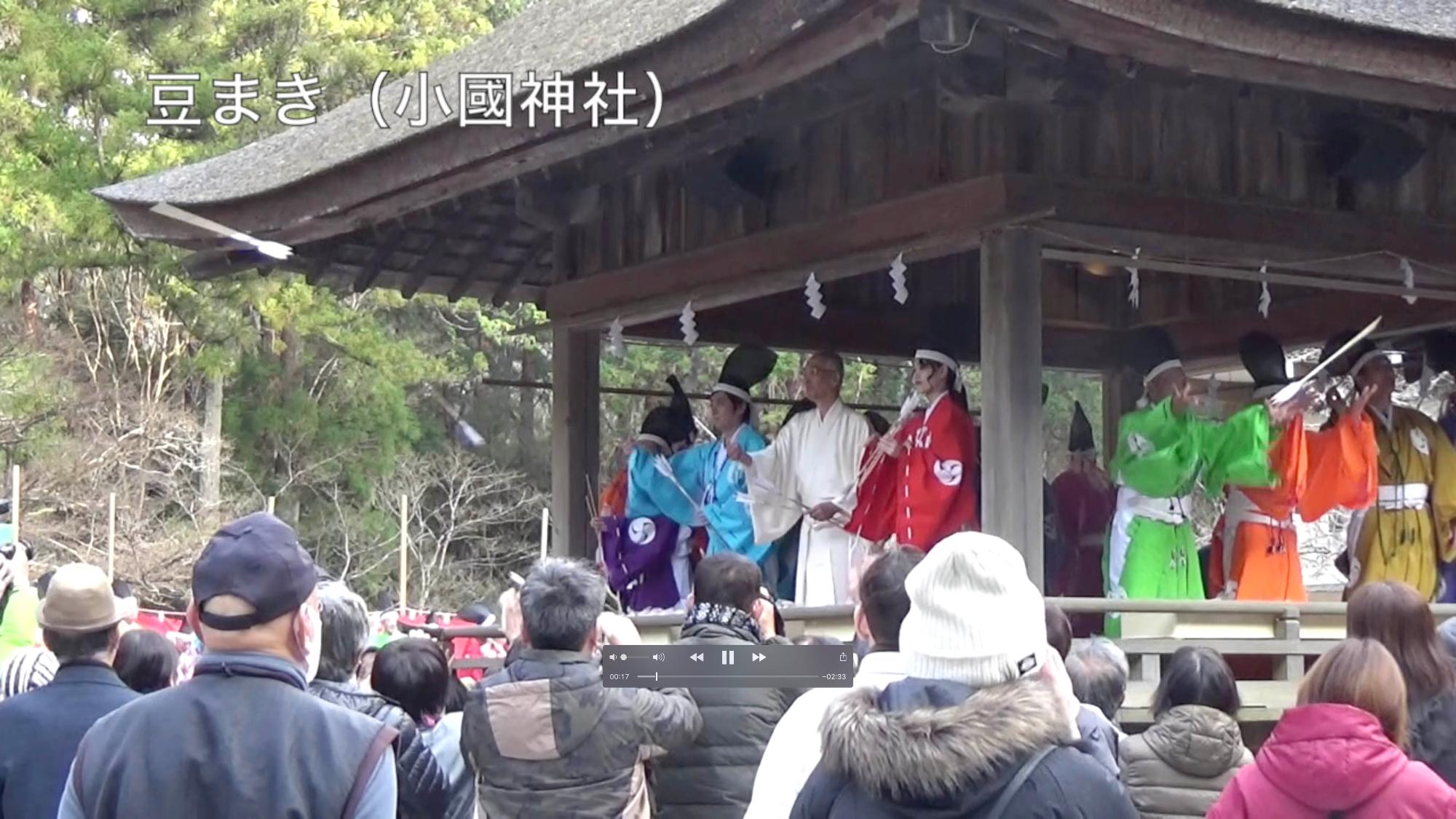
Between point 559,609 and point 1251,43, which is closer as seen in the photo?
point 559,609

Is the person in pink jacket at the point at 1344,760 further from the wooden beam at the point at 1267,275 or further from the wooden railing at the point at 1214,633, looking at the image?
the wooden beam at the point at 1267,275

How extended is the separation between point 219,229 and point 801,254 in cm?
224

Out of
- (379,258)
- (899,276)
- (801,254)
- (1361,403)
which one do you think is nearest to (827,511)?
(801,254)

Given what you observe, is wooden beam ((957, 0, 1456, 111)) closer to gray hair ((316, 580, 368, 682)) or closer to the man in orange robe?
the man in orange robe

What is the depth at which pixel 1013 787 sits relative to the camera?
207cm

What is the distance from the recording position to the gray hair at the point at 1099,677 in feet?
12.9

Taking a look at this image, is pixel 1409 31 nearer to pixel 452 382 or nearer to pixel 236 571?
pixel 236 571

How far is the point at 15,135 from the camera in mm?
17391

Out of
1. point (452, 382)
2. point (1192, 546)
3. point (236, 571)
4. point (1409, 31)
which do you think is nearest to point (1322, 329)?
point (1192, 546)

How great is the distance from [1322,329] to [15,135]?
45.8ft

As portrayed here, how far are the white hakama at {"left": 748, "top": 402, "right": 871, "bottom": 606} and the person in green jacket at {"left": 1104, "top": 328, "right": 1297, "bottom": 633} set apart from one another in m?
1.02

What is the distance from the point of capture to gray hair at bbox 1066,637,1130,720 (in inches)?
155

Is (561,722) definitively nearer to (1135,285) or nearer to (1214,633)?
(1214,633)

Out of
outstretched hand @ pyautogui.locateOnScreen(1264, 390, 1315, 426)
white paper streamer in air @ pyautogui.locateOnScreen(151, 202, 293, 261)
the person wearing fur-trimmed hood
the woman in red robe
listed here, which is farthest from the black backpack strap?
white paper streamer in air @ pyautogui.locateOnScreen(151, 202, 293, 261)
